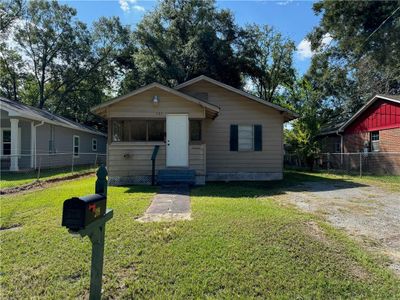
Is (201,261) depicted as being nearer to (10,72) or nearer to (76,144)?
(76,144)

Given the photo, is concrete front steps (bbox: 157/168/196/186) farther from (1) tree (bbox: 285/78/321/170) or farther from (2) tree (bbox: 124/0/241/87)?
(2) tree (bbox: 124/0/241/87)

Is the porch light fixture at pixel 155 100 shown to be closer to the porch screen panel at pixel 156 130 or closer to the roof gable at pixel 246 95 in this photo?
the porch screen panel at pixel 156 130

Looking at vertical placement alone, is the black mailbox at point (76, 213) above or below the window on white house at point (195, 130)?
below

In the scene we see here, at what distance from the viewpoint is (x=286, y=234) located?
15.3 feet

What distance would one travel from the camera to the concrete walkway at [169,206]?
5.64 m

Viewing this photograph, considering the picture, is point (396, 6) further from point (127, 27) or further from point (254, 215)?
point (127, 27)

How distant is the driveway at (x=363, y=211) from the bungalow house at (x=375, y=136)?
698 cm

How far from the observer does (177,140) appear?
10547 millimetres

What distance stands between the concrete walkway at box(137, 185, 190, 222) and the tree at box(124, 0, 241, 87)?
640 inches

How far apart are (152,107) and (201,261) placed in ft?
24.3

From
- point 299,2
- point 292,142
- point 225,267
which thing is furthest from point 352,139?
point 225,267

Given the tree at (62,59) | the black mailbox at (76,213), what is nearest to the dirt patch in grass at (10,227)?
the black mailbox at (76,213)

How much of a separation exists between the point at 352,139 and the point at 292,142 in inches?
166

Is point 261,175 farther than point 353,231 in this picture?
Yes
